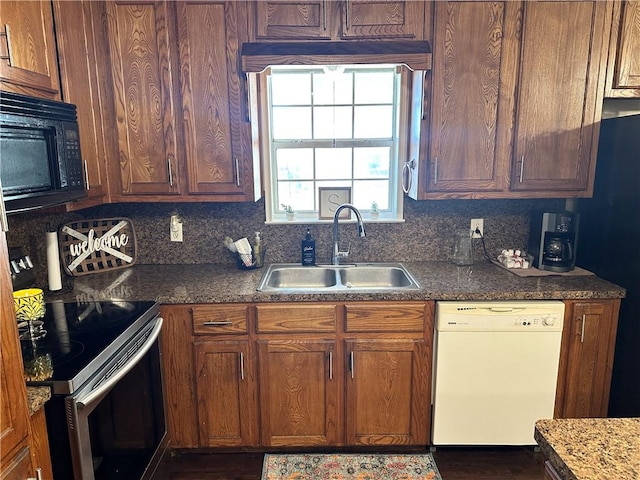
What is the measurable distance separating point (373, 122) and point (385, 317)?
1211 mm

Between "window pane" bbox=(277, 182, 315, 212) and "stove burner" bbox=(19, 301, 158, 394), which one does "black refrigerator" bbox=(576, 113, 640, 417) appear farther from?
"stove burner" bbox=(19, 301, 158, 394)

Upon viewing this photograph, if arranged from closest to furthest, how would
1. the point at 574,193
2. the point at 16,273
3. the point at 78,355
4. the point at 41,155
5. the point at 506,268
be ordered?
the point at 78,355 → the point at 41,155 → the point at 16,273 → the point at 574,193 → the point at 506,268

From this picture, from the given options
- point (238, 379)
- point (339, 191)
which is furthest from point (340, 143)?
point (238, 379)

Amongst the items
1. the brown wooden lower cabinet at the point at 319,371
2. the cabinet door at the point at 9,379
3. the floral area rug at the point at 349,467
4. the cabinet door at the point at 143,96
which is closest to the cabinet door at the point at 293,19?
the cabinet door at the point at 143,96

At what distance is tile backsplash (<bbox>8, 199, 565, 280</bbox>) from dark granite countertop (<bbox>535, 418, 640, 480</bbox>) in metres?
1.66

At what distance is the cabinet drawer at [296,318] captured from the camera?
2.04 m

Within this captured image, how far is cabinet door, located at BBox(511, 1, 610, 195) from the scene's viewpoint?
207cm

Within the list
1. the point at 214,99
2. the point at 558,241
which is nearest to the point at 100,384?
the point at 214,99

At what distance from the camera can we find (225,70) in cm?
212

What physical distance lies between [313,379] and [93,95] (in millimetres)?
1698

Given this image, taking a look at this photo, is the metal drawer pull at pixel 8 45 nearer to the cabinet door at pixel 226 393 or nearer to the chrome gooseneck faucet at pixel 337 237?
the cabinet door at pixel 226 393

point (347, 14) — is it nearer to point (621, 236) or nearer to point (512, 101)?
point (512, 101)

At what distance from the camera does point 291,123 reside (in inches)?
103

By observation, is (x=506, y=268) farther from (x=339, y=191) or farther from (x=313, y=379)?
(x=313, y=379)
